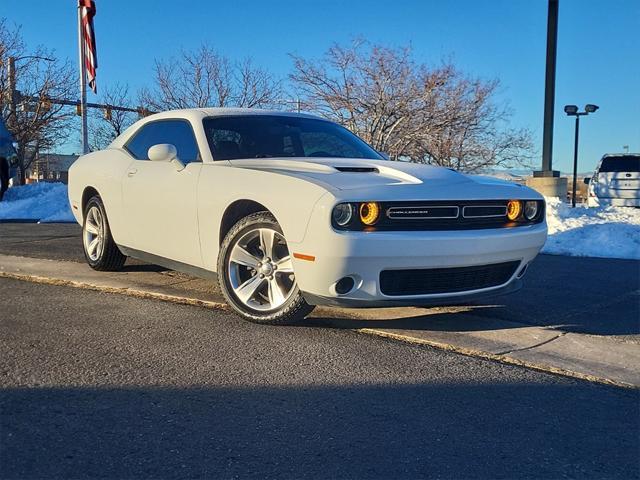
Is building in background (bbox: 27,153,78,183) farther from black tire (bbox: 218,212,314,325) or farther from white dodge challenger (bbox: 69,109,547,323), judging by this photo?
black tire (bbox: 218,212,314,325)

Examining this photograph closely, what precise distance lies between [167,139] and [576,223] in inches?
282

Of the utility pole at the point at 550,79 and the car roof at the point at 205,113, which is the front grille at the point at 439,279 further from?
the utility pole at the point at 550,79

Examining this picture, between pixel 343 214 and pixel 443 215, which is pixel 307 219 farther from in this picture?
pixel 443 215

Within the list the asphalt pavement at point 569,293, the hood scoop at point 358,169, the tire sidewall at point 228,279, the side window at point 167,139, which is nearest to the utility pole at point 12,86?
the asphalt pavement at point 569,293

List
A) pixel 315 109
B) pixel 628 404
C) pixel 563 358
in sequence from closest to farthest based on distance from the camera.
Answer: pixel 628 404 < pixel 563 358 < pixel 315 109

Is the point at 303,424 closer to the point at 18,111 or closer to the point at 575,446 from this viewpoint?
the point at 575,446

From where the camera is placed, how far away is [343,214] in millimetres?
3494

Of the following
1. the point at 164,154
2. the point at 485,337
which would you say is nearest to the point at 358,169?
the point at 485,337

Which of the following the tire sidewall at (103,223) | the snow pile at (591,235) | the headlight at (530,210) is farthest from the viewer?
the snow pile at (591,235)

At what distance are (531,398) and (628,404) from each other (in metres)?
0.45

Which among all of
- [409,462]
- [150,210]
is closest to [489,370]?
[409,462]

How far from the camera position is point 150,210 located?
4.92 meters

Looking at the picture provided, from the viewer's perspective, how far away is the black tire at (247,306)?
3.88 m

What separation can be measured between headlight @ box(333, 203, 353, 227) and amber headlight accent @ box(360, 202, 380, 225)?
0.23 feet
